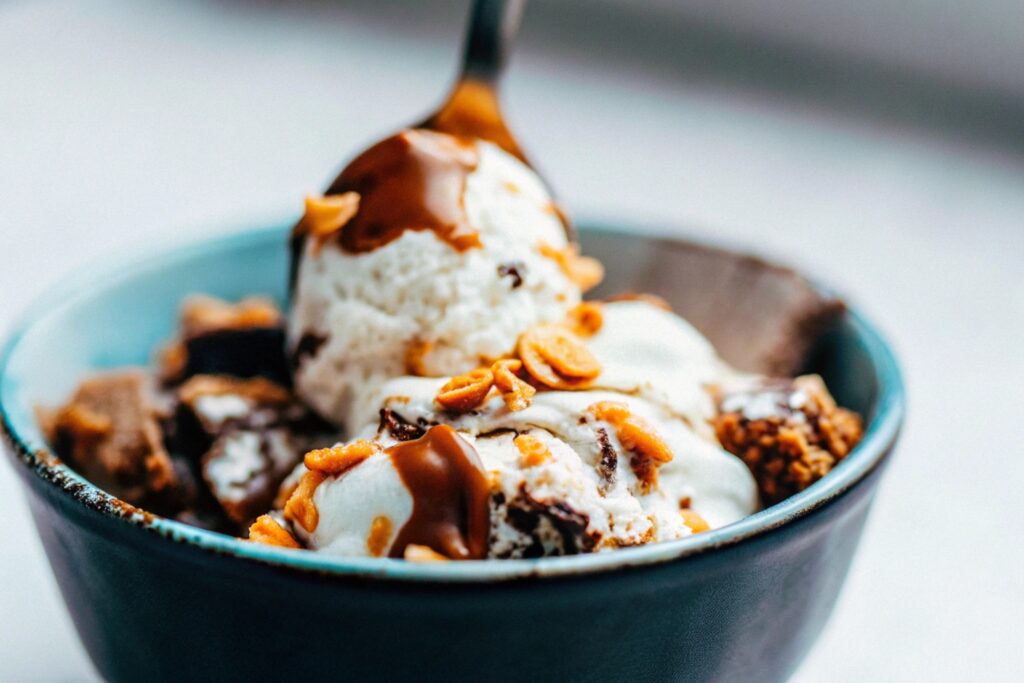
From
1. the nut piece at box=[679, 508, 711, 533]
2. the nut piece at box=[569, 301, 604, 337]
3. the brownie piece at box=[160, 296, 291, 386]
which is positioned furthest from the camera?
the brownie piece at box=[160, 296, 291, 386]

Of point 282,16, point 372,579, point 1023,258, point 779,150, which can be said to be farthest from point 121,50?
point 372,579

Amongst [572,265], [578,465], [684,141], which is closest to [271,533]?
[578,465]

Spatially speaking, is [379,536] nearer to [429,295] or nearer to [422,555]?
[422,555]

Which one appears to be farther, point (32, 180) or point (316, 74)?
point (316, 74)

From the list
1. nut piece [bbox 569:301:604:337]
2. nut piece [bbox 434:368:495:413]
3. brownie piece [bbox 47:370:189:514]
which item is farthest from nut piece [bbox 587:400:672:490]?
brownie piece [bbox 47:370:189:514]

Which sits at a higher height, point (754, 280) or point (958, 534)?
point (754, 280)

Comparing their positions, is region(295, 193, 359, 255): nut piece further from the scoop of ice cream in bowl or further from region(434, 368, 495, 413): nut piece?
region(434, 368, 495, 413): nut piece

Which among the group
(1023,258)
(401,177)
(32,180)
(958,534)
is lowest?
(32,180)

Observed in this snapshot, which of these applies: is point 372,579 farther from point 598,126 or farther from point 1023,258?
point 598,126
